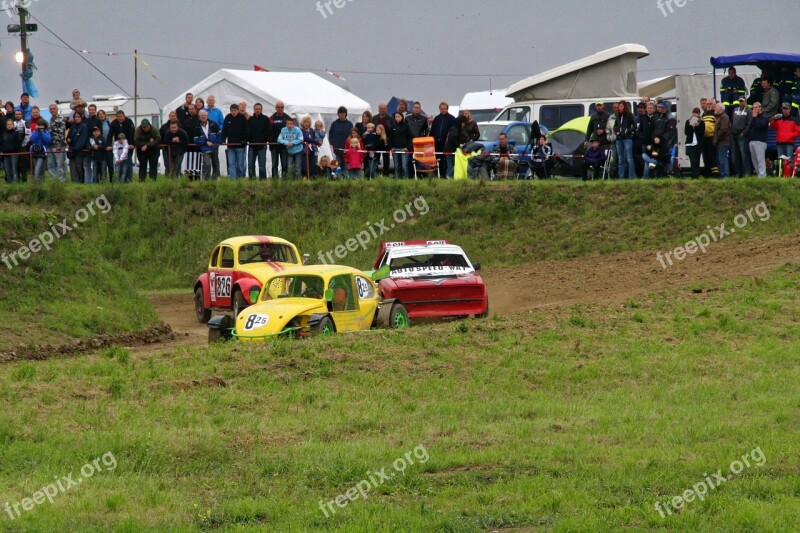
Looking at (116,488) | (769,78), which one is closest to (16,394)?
(116,488)

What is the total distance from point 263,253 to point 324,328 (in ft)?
19.9

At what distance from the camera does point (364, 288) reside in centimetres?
1795

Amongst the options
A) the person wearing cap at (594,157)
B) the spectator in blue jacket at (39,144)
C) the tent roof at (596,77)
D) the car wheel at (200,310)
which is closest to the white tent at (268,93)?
the tent roof at (596,77)

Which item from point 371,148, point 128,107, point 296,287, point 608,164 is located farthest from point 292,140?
point 128,107

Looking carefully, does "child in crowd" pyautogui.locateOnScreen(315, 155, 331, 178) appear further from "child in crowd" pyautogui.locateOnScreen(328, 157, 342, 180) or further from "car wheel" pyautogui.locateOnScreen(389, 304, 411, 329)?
"car wheel" pyautogui.locateOnScreen(389, 304, 411, 329)

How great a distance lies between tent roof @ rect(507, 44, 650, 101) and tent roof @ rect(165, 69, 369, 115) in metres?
6.80

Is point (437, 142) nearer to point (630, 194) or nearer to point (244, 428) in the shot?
point (630, 194)

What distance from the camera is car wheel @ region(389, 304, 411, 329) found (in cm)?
1798

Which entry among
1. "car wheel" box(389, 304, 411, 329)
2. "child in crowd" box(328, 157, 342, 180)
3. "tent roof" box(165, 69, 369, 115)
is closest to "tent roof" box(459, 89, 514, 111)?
"tent roof" box(165, 69, 369, 115)

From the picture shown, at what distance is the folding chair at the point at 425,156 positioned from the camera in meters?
28.8

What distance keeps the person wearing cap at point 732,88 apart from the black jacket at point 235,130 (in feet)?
37.3

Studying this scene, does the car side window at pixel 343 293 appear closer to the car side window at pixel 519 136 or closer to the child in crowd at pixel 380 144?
the child in crowd at pixel 380 144

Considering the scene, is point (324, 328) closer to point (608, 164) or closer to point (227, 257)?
point (227, 257)

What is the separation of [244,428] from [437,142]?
731 inches
